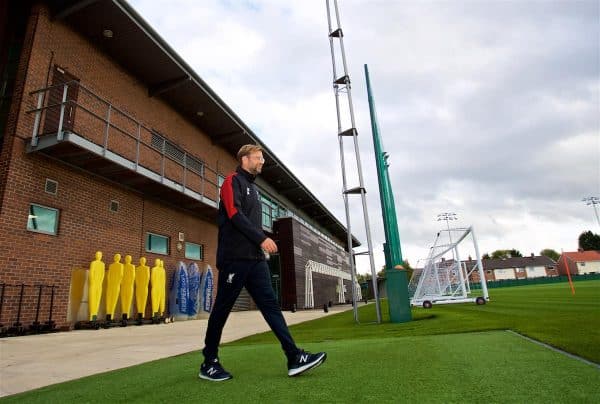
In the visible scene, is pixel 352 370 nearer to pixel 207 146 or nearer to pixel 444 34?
pixel 444 34

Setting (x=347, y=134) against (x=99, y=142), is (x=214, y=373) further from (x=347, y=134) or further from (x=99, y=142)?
(x=99, y=142)

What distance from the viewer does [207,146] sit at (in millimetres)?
15680

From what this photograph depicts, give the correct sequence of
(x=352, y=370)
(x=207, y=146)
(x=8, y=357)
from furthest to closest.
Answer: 1. (x=207, y=146)
2. (x=8, y=357)
3. (x=352, y=370)

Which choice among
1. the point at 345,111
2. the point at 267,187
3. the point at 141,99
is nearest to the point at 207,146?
the point at 141,99

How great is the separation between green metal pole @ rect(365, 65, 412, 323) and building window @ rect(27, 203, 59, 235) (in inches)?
294

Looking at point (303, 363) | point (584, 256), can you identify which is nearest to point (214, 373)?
point (303, 363)

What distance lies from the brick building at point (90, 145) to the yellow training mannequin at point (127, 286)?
1.78 ft

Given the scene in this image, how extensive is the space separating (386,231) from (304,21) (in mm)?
6546

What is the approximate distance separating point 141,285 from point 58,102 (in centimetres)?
521

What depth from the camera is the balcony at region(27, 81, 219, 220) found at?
7.71 metres

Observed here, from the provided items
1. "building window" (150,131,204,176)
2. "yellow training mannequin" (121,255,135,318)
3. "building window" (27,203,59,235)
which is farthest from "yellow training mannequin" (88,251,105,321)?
"building window" (150,131,204,176)

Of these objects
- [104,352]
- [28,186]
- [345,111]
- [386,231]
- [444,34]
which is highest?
[444,34]

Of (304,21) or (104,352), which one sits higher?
(304,21)

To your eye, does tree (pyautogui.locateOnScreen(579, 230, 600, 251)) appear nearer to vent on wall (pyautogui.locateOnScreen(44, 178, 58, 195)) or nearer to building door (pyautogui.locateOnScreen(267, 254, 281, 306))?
building door (pyautogui.locateOnScreen(267, 254, 281, 306))
